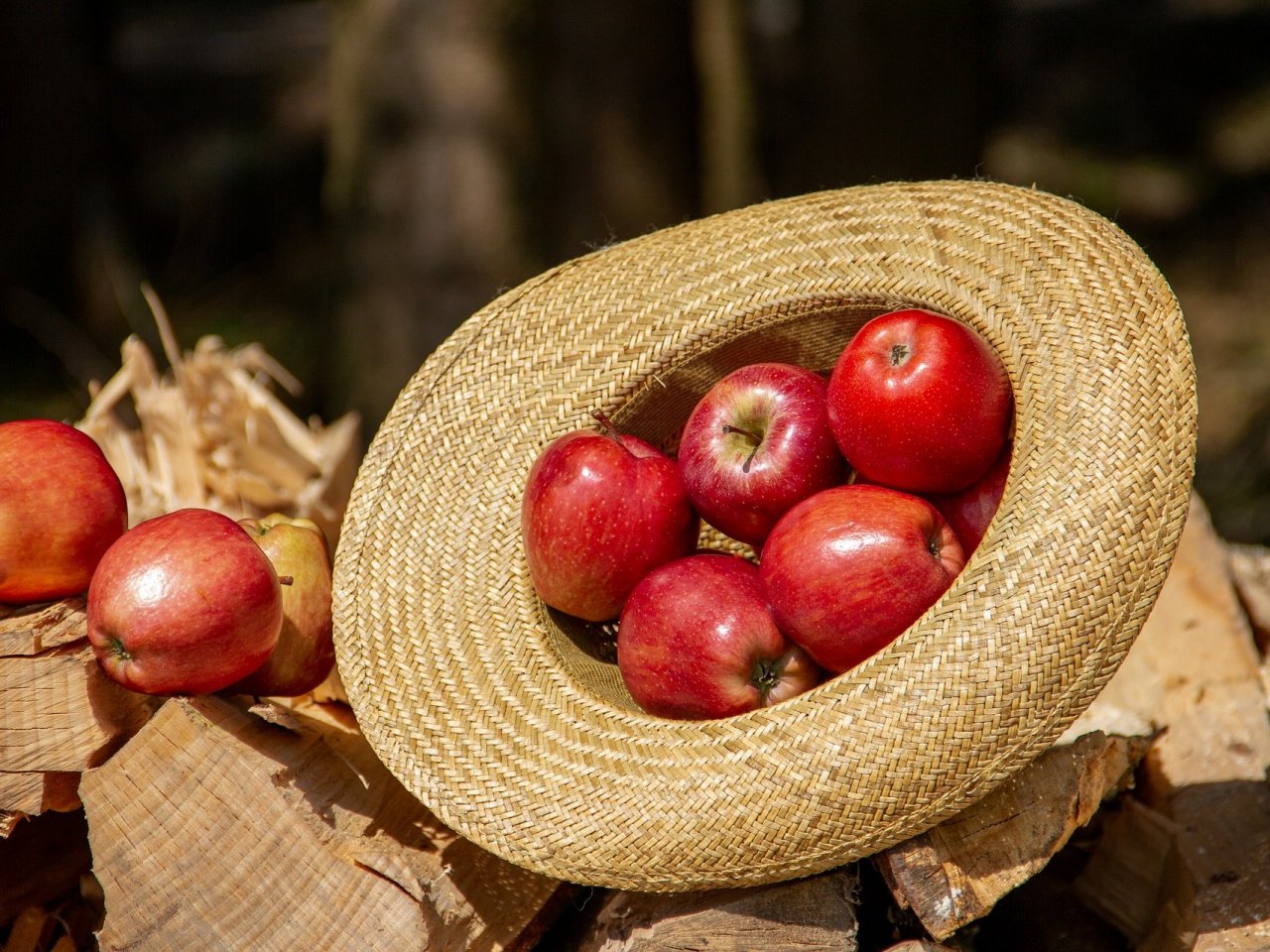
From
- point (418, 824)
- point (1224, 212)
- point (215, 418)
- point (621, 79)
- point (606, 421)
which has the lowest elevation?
point (1224, 212)

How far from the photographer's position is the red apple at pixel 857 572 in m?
1.87

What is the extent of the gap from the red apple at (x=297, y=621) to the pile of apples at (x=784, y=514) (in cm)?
54

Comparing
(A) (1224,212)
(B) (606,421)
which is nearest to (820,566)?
(B) (606,421)

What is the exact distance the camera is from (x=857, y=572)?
1.86 meters

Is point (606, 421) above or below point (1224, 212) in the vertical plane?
above

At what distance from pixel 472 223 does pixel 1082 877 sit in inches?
140

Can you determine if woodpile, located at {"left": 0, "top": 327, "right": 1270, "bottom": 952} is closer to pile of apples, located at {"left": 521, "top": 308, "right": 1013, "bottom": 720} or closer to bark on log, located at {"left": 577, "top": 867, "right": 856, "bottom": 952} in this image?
bark on log, located at {"left": 577, "top": 867, "right": 856, "bottom": 952}

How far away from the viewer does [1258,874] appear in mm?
2396

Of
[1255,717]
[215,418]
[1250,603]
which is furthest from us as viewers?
[215,418]

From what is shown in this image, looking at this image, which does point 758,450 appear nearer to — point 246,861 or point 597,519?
point 597,519

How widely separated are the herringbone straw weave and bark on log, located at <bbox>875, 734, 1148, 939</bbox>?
0.14 metres

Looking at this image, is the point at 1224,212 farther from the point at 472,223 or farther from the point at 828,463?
the point at 828,463

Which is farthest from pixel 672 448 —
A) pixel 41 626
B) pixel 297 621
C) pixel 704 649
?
pixel 41 626

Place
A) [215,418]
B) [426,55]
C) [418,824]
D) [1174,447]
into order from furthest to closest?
[426,55], [215,418], [418,824], [1174,447]
